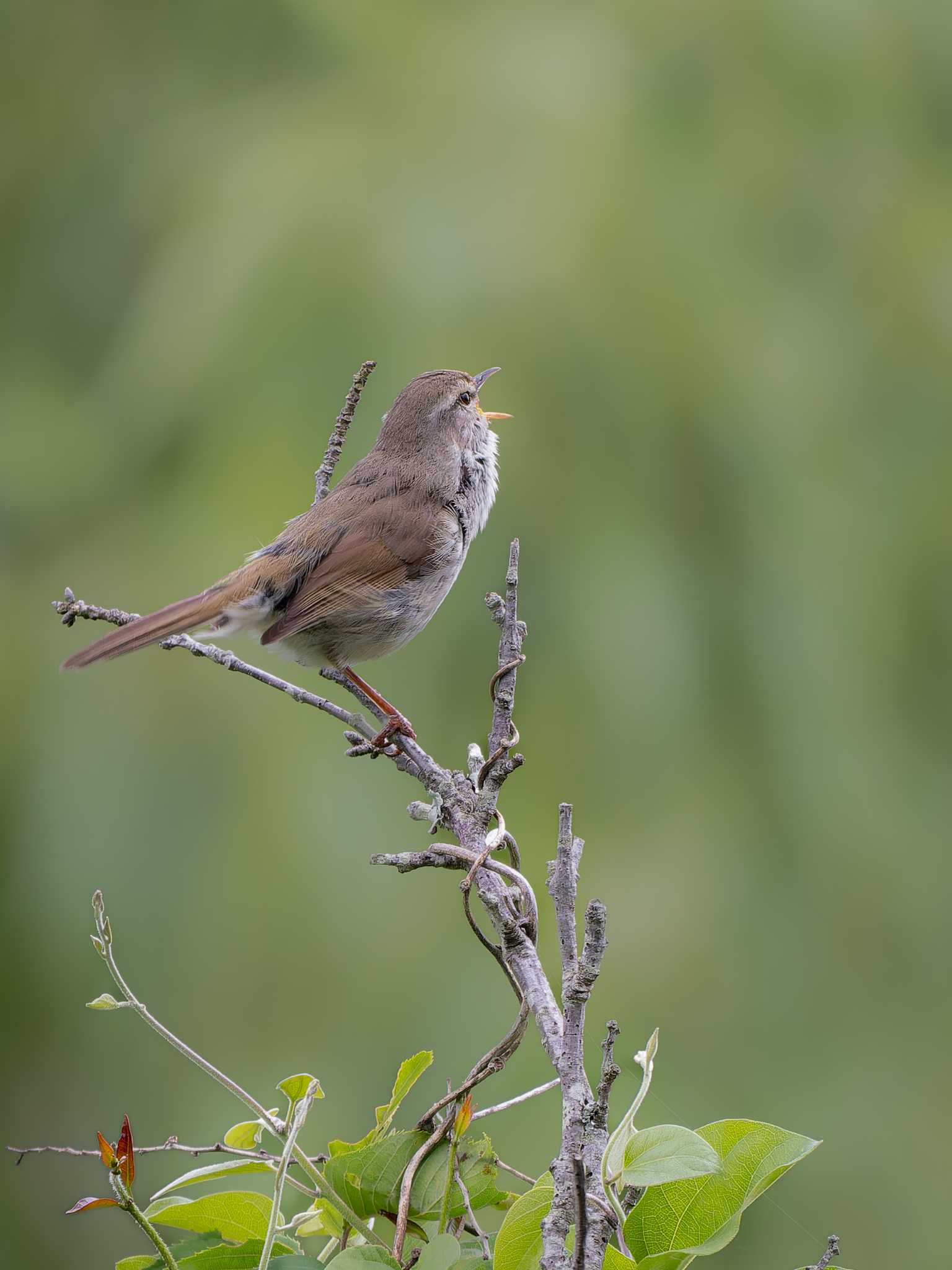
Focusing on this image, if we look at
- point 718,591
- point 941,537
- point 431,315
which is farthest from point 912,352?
point 431,315

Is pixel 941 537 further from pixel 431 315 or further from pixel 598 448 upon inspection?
pixel 431 315

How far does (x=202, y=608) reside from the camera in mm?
2047

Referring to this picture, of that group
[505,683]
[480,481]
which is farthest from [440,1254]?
[480,481]

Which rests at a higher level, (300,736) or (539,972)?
(300,736)

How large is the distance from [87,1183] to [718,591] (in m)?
2.65

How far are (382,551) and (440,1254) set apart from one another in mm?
1479

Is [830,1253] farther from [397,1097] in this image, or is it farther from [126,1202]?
[126,1202]

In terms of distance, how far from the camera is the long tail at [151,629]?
1.64 meters

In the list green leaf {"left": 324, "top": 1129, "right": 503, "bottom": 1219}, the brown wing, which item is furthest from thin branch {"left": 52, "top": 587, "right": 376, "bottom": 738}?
green leaf {"left": 324, "top": 1129, "right": 503, "bottom": 1219}

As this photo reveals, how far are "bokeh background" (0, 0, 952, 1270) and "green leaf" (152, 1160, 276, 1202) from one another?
→ 1852 millimetres

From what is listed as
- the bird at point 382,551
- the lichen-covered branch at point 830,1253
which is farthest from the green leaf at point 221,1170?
the bird at point 382,551

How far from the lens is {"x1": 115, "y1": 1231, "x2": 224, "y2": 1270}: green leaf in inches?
41.1

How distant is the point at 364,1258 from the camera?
0.94 meters

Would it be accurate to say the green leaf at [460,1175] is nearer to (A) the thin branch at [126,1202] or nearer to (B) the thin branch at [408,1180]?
(B) the thin branch at [408,1180]
